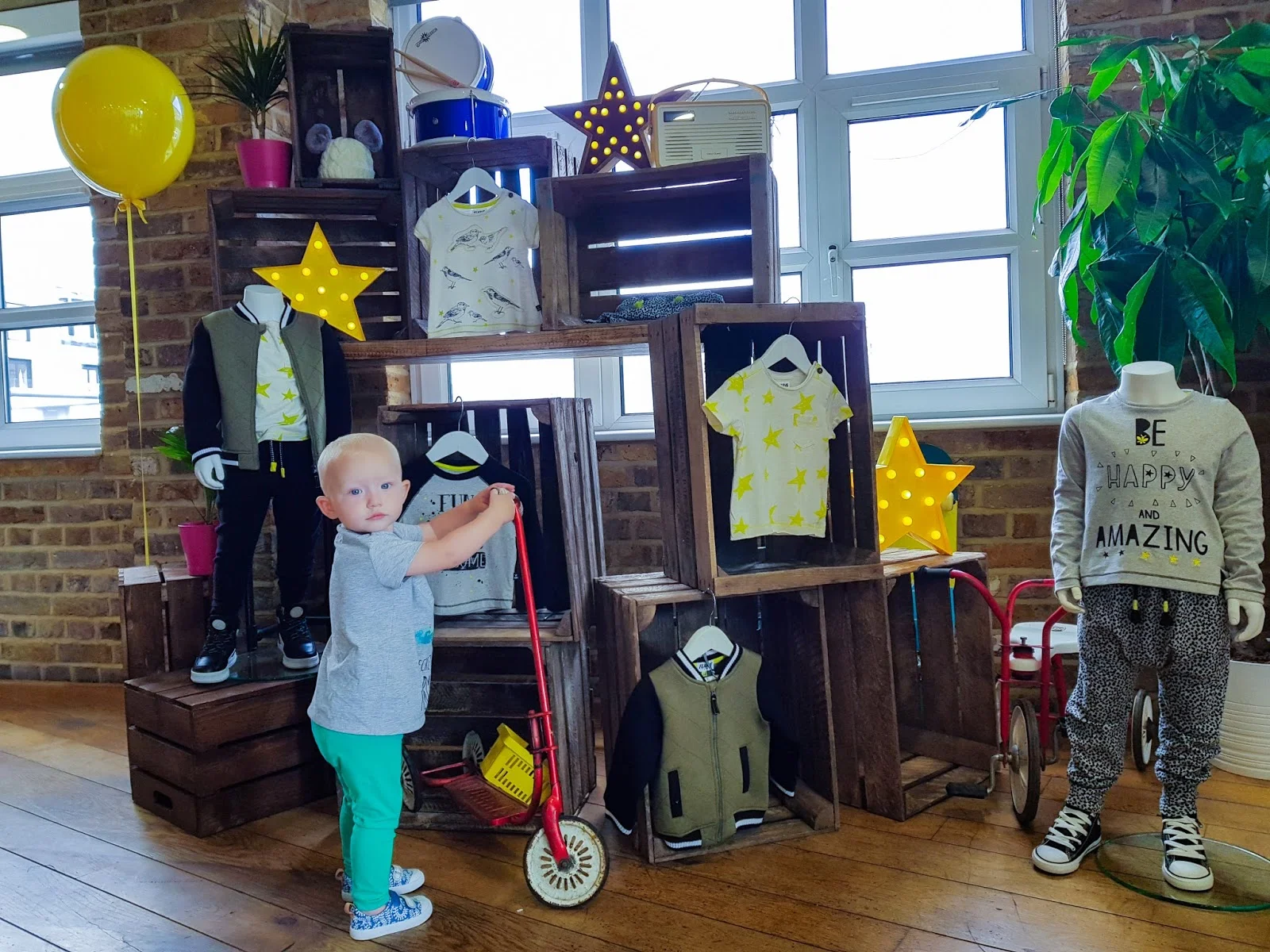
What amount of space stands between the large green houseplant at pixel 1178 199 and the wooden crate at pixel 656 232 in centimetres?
69

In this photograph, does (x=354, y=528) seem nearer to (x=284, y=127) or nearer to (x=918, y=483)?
(x=918, y=483)

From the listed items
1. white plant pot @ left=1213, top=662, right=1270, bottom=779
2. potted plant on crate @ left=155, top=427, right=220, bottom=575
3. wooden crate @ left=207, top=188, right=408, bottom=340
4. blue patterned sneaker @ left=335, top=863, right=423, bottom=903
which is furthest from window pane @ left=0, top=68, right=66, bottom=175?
white plant pot @ left=1213, top=662, right=1270, bottom=779

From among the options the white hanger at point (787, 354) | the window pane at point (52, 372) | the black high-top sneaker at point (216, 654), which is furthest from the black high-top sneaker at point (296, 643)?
the window pane at point (52, 372)

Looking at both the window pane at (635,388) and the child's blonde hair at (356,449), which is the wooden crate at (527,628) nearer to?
the child's blonde hair at (356,449)

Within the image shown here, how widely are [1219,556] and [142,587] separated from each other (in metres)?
2.60

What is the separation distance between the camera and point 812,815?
7.35 ft

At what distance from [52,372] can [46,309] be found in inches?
10.1

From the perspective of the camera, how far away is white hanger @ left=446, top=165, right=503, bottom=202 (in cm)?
265

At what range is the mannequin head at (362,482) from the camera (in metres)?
1.84

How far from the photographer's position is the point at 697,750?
7.00ft

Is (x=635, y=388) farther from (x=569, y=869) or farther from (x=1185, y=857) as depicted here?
(x=1185, y=857)

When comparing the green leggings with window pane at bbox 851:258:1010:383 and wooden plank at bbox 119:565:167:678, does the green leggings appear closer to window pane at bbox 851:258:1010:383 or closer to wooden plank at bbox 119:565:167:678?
wooden plank at bbox 119:565:167:678

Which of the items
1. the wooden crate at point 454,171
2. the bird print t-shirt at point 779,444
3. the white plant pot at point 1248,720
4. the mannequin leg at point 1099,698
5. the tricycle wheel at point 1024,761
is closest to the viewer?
the mannequin leg at point 1099,698

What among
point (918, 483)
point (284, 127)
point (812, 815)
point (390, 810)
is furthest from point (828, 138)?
point (390, 810)
